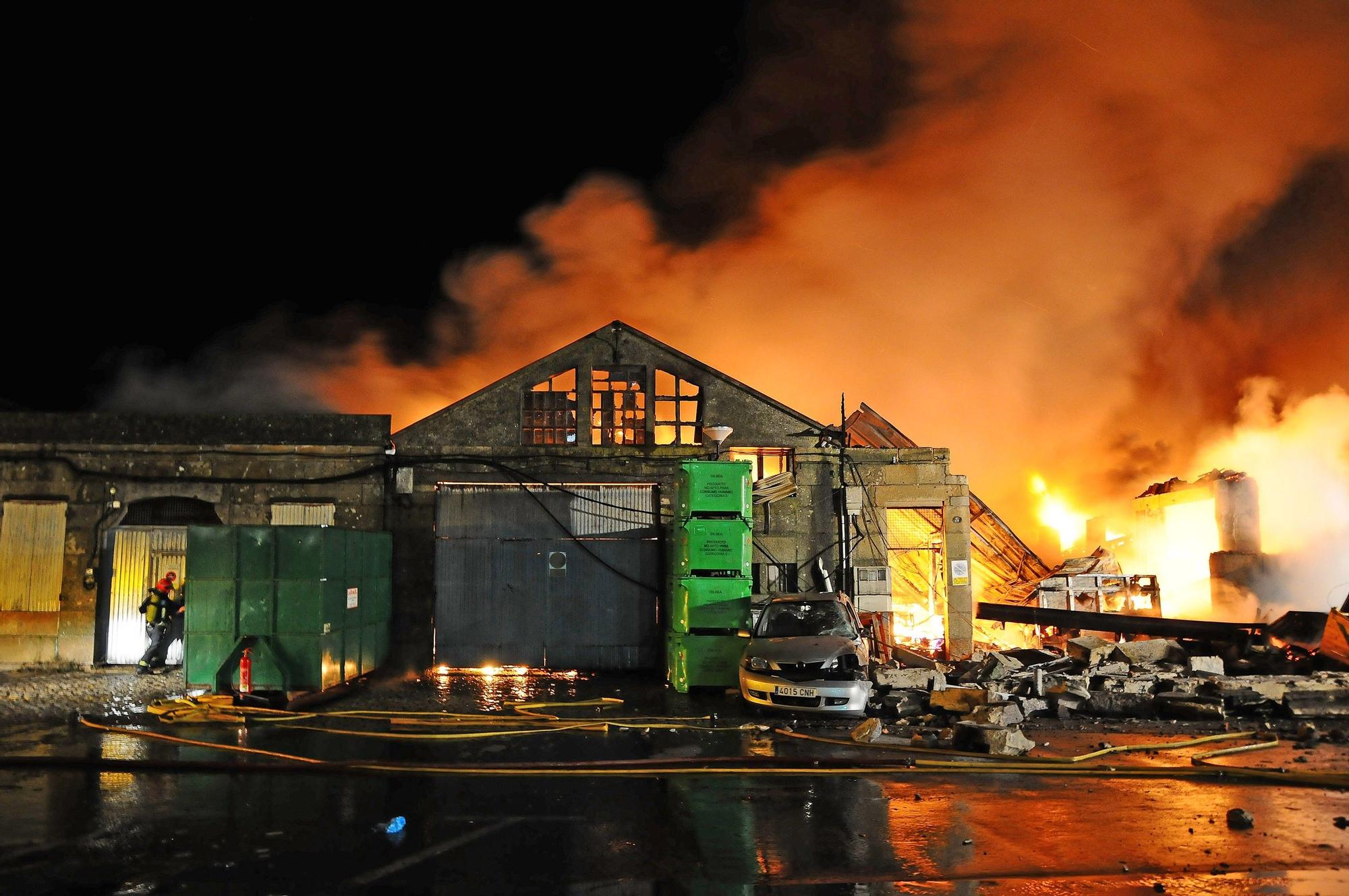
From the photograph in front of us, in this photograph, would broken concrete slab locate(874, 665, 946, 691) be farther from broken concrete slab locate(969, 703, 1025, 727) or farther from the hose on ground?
the hose on ground

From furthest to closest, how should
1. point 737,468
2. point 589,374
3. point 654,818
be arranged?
point 589,374, point 737,468, point 654,818

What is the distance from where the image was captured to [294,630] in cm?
1323

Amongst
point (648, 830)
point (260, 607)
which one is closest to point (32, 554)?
point (260, 607)

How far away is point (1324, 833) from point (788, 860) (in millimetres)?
4145

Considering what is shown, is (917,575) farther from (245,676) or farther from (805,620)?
(245,676)

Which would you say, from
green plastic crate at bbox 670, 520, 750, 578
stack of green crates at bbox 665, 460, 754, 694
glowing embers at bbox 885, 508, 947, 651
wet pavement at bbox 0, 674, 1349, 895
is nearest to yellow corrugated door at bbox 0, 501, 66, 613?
wet pavement at bbox 0, 674, 1349, 895

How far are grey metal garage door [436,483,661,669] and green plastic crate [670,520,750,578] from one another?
3.28 meters

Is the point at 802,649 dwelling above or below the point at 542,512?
below

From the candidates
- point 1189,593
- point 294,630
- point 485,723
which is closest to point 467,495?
point 294,630

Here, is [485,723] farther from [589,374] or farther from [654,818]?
[589,374]

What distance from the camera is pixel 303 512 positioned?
18047 millimetres

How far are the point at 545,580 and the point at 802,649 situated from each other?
277 inches

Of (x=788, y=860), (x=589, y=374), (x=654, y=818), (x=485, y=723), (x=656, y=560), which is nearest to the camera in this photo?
(x=788, y=860)

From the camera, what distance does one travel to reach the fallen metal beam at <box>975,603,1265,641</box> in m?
15.7
